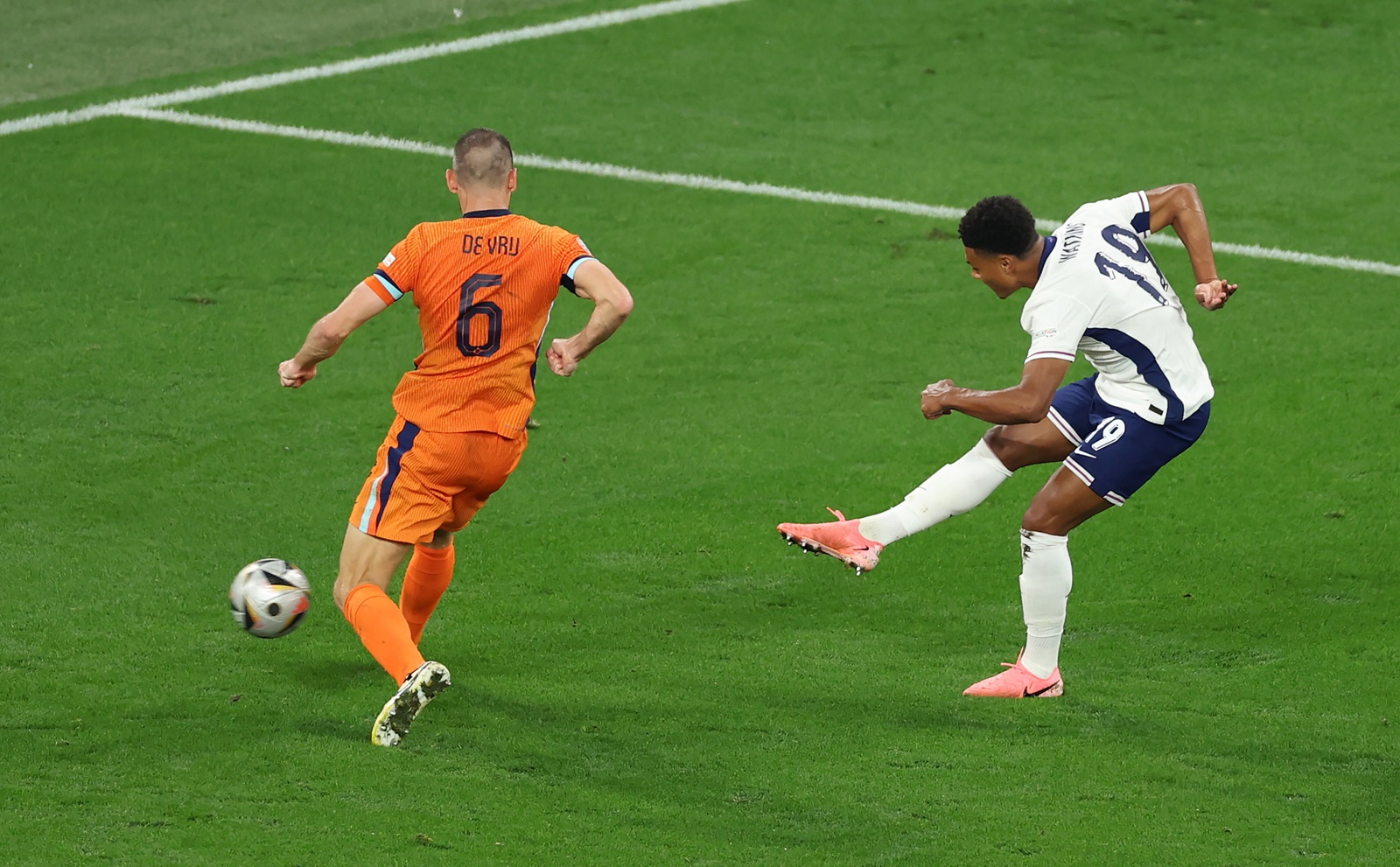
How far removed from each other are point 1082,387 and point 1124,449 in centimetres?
50

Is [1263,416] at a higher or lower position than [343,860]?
lower

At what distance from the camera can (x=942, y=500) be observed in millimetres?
7008

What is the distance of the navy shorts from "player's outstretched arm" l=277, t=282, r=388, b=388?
8.27ft

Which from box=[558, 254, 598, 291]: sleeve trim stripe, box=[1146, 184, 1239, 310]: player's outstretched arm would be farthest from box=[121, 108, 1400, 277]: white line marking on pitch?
box=[558, 254, 598, 291]: sleeve trim stripe

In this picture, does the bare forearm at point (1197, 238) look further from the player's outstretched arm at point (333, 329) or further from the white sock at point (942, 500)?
the player's outstretched arm at point (333, 329)

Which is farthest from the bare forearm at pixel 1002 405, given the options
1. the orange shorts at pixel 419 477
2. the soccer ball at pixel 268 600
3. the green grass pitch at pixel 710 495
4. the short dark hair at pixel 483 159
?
the soccer ball at pixel 268 600

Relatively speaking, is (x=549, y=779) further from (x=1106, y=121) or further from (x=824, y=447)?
(x=1106, y=121)

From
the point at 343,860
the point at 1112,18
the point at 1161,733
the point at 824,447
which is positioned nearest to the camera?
the point at 343,860

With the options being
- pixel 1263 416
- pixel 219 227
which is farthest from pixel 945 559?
pixel 219 227

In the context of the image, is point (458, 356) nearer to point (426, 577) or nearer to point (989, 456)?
point (426, 577)

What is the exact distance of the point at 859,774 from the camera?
6031 mm

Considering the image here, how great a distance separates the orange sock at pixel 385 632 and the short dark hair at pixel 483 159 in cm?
144

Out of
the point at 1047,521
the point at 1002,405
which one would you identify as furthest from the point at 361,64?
the point at 1002,405

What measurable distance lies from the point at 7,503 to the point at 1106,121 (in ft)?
28.9
